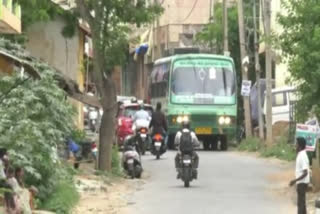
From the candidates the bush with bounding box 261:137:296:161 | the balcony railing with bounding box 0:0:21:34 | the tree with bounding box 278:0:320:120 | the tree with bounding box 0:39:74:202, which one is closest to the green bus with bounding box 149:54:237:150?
the bush with bounding box 261:137:296:161

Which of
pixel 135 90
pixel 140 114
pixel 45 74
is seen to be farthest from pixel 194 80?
pixel 135 90

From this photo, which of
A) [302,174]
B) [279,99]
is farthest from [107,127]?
[279,99]

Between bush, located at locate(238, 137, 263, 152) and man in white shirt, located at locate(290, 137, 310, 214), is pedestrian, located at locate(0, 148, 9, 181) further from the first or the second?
bush, located at locate(238, 137, 263, 152)

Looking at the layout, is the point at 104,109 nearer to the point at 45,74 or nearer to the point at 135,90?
the point at 45,74

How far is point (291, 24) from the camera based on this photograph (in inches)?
757

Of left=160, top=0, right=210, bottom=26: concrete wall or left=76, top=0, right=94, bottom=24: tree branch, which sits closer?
left=76, top=0, right=94, bottom=24: tree branch

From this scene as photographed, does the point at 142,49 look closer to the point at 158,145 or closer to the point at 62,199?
the point at 158,145

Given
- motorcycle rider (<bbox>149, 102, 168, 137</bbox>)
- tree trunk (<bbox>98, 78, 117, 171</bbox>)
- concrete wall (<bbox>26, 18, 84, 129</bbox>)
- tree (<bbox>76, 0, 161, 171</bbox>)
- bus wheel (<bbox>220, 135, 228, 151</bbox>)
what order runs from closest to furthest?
1. tree (<bbox>76, 0, 161, 171</bbox>)
2. tree trunk (<bbox>98, 78, 117, 171</bbox>)
3. motorcycle rider (<bbox>149, 102, 168, 137</bbox>)
4. concrete wall (<bbox>26, 18, 84, 129</bbox>)
5. bus wheel (<bbox>220, 135, 228, 151</bbox>)

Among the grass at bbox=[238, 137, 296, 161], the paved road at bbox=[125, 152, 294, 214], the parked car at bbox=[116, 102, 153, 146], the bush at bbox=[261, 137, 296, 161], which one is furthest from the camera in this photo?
the parked car at bbox=[116, 102, 153, 146]

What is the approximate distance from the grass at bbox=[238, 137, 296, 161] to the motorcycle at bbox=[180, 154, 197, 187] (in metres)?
8.63

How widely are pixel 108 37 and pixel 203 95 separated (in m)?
14.0

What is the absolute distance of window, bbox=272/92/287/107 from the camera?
40.2 meters

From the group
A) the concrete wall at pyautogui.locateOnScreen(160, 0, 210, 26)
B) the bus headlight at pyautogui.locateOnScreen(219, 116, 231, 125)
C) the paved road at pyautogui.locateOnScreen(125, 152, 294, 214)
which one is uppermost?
the concrete wall at pyautogui.locateOnScreen(160, 0, 210, 26)

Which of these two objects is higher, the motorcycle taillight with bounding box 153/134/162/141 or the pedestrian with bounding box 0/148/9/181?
the motorcycle taillight with bounding box 153/134/162/141
